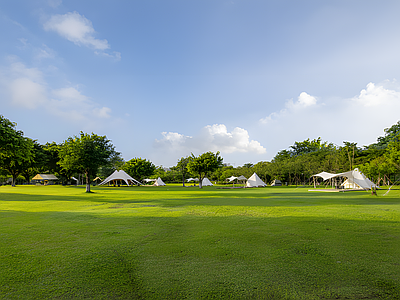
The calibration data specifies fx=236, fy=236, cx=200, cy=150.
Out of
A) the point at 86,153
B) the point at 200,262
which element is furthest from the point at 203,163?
the point at 200,262

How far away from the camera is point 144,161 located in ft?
170

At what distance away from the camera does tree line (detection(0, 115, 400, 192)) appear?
16.6m

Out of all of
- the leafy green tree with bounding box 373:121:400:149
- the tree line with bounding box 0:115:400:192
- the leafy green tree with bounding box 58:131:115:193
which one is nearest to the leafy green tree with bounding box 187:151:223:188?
the tree line with bounding box 0:115:400:192

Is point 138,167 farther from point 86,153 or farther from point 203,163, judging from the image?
point 86,153

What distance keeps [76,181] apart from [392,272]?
2867 inches

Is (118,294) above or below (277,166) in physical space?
below

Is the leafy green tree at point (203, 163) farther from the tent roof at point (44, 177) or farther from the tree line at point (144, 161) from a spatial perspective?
the tent roof at point (44, 177)

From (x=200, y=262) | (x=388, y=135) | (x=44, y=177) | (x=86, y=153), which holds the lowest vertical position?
(x=200, y=262)

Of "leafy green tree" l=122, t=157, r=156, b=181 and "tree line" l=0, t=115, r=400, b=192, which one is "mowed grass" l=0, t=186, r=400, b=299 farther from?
"leafy green tree" l=122, t=157, r=156, b=181

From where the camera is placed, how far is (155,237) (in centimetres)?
498

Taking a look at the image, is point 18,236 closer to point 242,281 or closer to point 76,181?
point 242,281

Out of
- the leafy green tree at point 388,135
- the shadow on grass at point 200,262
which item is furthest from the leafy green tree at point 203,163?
the leafy green tree at point 388,135

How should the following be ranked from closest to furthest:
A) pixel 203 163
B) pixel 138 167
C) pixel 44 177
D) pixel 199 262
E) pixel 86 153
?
pixel 199 262 → pixel 86 153 → pixel 203 163 → pixel 138 167 → pixel 44 177

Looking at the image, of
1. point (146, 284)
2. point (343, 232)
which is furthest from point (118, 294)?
point (343, 232)
